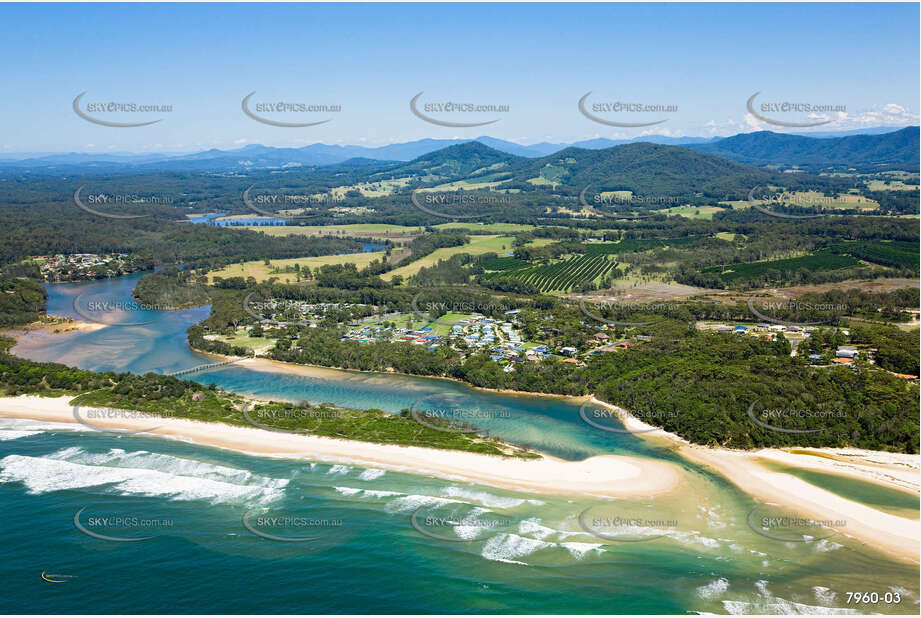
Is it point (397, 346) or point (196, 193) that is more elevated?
point (196, 193)

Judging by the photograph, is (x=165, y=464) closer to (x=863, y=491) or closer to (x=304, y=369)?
(x=304, y=369)

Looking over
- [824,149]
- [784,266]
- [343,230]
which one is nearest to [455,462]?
[784,266]

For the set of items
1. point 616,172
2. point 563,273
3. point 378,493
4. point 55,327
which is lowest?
point 378,493

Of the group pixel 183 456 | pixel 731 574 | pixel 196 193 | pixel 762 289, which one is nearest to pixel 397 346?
pixel 183 456

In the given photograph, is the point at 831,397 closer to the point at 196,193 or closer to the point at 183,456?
the point at 183,456

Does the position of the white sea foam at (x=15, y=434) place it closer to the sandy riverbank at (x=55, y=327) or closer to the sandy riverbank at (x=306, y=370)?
the sandy riverbank at (x=306, y=370)

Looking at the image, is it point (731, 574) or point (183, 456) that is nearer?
point (731, 574)

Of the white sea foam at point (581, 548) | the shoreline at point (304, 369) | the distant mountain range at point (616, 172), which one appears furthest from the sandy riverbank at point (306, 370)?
the distant mountain range at point (616, 172)
